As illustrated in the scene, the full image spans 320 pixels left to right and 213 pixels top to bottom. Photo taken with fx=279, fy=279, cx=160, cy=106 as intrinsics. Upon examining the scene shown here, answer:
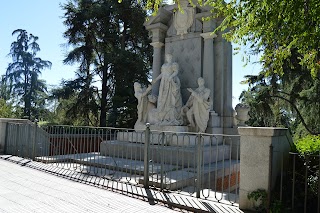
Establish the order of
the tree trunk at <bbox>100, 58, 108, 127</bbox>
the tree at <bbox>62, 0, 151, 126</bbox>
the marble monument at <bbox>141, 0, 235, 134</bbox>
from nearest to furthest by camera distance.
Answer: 1. the marble monument at <bbox>141, 0, 235, 134</bbox>
2. the tree at <bbox>62, 0, 151, 126</bbox>
3. the tree trunk at <bbox>100, 58, 108, 127</bbox>

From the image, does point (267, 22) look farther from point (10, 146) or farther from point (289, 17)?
point (10, 146)

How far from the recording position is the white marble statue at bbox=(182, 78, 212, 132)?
9.21 metres

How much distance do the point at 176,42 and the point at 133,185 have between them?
665 centimetres

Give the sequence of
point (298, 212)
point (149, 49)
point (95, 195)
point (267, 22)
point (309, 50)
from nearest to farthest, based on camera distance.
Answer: point (298, 212) → point (95, 195) → point (267, 22) → point (309, 50) → point (149, 49)

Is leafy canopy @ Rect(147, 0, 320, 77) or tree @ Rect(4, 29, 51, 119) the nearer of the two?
leafy canopy @ Rect(147, 0, 320, 77)

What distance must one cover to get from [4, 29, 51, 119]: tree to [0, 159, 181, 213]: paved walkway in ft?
101

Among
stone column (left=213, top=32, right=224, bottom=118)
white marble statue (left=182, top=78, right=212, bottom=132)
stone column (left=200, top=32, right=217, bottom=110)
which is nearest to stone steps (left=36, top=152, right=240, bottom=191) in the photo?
white marble statue (left=182, top=78, right=212, bottom=132)

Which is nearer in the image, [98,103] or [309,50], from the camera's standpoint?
[309,50]

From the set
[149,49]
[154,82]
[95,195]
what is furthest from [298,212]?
[149,49]

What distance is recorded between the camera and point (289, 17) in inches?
221

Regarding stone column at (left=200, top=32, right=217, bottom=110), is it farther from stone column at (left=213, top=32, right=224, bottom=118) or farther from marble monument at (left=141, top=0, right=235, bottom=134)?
stone column at (left=213, top=32, right=224, bottom=118)

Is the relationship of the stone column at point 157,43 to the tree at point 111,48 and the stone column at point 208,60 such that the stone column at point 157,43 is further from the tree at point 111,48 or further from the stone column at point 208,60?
the tree at point 111,48

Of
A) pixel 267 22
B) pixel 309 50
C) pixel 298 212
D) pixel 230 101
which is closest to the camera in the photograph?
pixel 298 212

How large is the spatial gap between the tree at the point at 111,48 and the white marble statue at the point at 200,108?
795 centimetres
